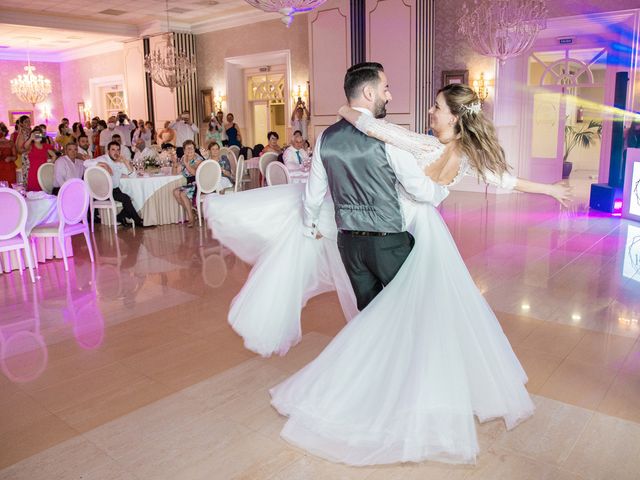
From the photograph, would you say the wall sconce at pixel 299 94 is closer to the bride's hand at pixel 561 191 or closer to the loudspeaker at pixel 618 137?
the loudspeaker at pixel 618 137

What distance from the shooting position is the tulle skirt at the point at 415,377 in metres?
2.24

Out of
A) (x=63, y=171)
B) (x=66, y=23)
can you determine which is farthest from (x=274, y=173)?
(x=66, y=23)

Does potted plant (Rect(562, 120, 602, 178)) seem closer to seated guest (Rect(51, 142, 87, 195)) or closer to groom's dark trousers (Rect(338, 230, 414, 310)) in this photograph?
seated guest (Rect(51, 142, 87, 195))

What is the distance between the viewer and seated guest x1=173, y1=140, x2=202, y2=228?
809 centimetres

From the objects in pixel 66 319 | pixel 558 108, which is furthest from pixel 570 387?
pixel 558 108

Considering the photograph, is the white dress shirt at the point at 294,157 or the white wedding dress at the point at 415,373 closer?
the white wedding dress at the point at 415,373

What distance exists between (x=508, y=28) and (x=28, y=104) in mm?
17248

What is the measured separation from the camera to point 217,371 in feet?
10.9

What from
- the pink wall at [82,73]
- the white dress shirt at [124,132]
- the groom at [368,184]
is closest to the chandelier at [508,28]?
the groom at [368,184]

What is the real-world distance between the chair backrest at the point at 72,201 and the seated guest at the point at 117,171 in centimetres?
202

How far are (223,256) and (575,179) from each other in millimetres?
10214

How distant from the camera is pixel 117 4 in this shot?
12.5 m

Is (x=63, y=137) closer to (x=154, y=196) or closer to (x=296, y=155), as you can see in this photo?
(x=154, y=196)

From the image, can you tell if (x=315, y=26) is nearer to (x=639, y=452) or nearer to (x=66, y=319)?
(x=66, y=319)
